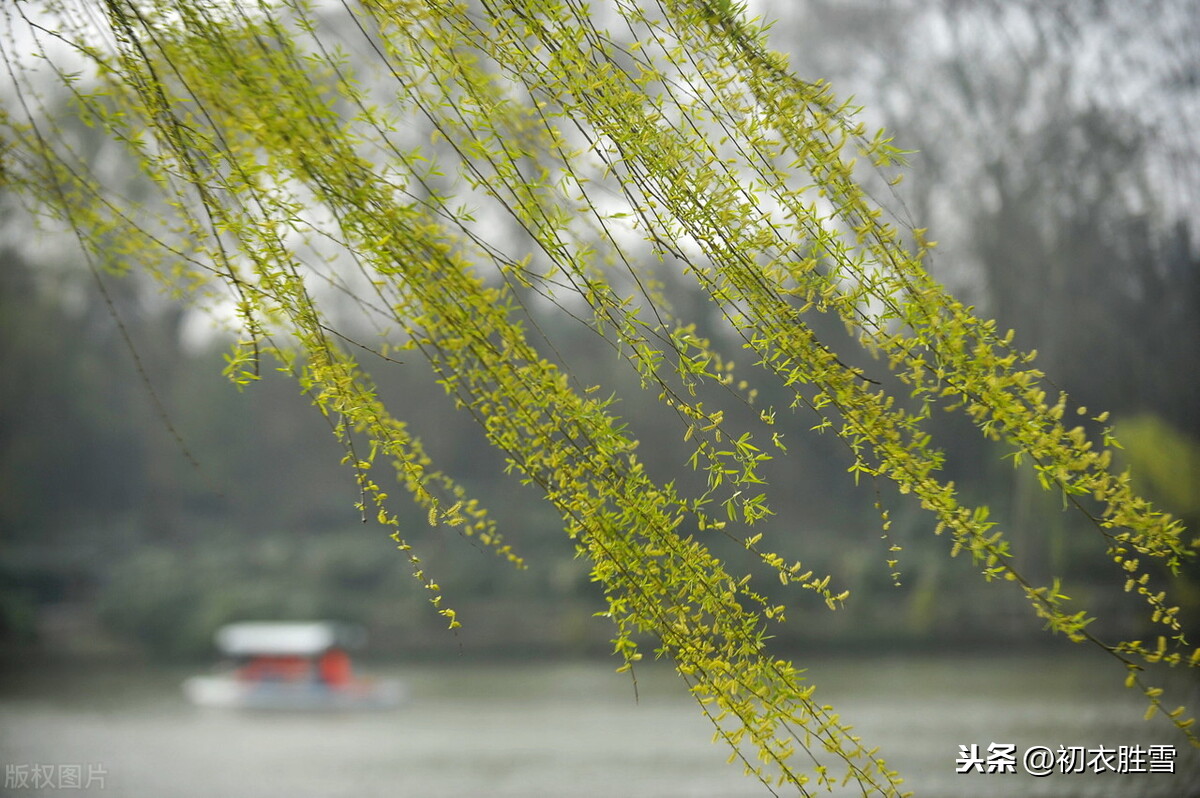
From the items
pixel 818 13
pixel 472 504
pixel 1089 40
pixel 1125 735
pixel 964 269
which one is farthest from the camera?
pixel 818 13

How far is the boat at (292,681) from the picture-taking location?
945 cm

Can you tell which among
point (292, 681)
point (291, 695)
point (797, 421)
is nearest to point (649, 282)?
point (797, 421)

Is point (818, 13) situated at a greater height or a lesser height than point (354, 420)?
greater

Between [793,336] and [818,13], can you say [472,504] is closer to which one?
[793,336]

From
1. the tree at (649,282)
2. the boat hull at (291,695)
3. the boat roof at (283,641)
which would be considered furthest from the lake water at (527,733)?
the tree at (649,282)

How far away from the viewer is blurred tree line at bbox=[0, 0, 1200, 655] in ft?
23.9

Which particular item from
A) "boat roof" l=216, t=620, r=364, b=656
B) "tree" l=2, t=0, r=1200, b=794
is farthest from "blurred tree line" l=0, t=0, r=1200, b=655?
"tree" l=2, t=0, r=1200, b=794

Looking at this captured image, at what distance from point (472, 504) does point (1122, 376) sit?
7.69 m

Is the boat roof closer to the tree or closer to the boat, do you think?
the boat

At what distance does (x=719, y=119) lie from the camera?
3.78 ft

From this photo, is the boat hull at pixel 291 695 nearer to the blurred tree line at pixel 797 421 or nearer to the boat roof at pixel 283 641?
the boat roof at pixel 283 641

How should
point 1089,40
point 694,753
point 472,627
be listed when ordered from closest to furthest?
point 694,753 → point 1089,40 → point 472,627

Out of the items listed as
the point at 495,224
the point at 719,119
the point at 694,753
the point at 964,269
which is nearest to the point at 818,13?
the point at 964,269

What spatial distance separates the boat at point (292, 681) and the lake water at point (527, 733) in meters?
0.19
